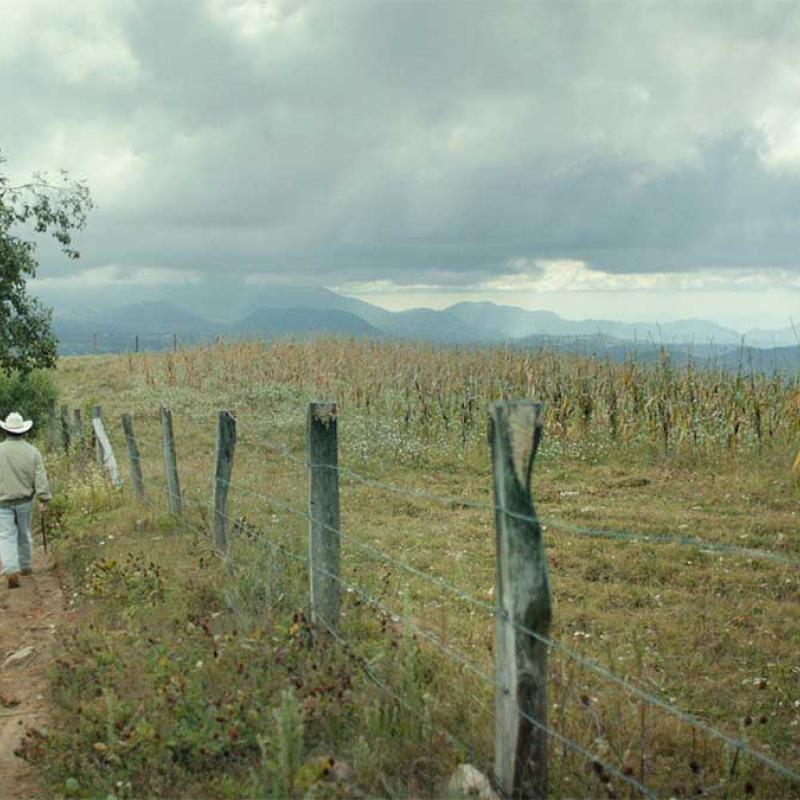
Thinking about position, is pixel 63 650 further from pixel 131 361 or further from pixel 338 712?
pixel 131 361

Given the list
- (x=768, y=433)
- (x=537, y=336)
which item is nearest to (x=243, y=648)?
(x=768, y=433)

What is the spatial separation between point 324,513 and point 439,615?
72.8 inches

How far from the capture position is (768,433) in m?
17.2

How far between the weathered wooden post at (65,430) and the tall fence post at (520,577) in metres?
18.0

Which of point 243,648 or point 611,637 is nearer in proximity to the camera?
point 243,648

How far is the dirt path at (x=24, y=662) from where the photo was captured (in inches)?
218

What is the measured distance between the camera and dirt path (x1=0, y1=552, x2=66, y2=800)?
5.55 m

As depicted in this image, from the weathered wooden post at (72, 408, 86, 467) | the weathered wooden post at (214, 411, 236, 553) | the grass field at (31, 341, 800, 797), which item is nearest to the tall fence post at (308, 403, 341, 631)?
the grass field at (31, 341, 800, 797)

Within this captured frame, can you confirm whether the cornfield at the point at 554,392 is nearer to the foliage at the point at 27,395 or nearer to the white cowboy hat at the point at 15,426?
the foliage at the point at 27,395

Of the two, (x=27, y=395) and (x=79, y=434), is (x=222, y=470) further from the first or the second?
(x=27, y=395)

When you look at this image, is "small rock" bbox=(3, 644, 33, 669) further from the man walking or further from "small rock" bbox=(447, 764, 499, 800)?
"small rock" bbox=(447, 764, 499, 800)

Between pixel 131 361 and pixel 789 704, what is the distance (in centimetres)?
3664

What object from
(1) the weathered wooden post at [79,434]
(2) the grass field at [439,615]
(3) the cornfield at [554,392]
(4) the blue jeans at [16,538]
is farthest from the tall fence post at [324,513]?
(1) the weathered wooden post at [79,434]

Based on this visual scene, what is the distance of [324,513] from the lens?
6.48m
